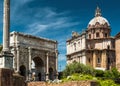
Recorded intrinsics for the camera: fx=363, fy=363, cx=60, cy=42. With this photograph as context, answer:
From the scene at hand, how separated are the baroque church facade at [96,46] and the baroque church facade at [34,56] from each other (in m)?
13.2

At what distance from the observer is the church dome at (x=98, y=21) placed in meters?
79.4

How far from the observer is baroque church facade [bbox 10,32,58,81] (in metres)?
56.6

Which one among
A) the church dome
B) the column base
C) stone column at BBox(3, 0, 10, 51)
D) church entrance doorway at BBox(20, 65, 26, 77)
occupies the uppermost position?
the church dome

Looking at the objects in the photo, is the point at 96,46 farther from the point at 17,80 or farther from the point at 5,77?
the point at 5,77

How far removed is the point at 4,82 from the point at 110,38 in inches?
2362

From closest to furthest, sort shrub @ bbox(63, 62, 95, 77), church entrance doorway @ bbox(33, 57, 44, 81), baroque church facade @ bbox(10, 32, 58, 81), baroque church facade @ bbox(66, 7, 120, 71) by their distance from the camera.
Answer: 1. baroque church facade @ bbox(10, 32, 58, 81)
2. shrub @ bbox(63, 62, 95, 77)
3. church entrance doorway @ bbox(33, 57, 44, 81)
4. baroque church facade @ bbox(66, 7, 120, 71)

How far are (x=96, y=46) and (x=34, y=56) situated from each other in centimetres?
2185

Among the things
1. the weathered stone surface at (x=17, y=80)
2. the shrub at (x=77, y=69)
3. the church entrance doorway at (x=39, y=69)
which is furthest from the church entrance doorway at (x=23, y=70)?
the weathered stone surface at (x=17, y=80)

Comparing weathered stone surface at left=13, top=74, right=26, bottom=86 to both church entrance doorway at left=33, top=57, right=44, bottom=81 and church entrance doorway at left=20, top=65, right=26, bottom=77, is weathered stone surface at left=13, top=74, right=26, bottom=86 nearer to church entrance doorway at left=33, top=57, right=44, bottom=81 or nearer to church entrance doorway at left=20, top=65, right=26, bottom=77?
church entrance doorway at left=20, top=65, right=26, bottom=77

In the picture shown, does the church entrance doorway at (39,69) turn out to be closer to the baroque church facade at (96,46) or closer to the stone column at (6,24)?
the baroque church facade at (96,46)

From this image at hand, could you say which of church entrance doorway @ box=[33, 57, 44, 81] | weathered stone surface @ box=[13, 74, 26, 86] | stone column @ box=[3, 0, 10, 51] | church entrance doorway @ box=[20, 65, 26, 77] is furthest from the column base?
church entrance doorway @ box=[33, 57, 44, 81]

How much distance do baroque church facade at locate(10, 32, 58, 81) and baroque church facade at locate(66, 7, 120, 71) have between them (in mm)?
13160

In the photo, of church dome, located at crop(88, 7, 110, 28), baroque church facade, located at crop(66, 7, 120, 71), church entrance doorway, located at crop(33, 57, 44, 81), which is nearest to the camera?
church entrance doorway, located at crop(33, 57, 44, 81)

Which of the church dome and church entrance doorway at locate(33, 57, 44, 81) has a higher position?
the church dome
